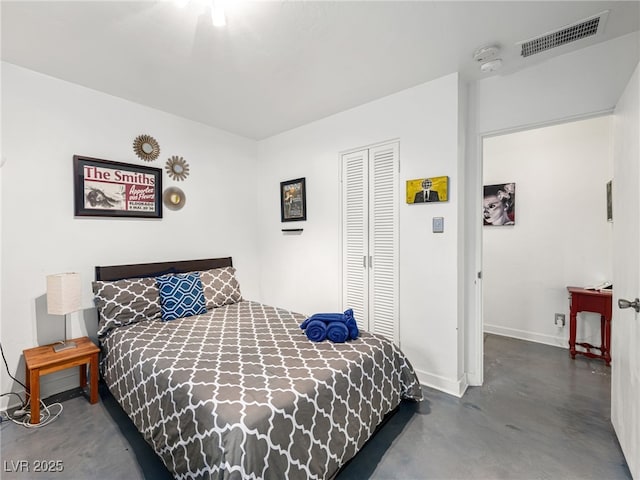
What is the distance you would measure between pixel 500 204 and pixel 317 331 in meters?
3.15

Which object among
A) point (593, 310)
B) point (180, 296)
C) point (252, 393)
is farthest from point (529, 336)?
point (180, 296)

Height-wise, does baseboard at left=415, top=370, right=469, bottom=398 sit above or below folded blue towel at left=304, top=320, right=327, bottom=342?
below

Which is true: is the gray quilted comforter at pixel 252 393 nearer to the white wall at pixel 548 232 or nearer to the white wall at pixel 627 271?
the white wall at pixel 627 271

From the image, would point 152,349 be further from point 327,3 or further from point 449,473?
point 327,3

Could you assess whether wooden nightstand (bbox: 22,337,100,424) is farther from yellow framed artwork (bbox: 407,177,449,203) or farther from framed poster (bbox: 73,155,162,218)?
yellow framed artwork (bbox: 407,177,449,203)

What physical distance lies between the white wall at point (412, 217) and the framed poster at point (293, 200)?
0.08m

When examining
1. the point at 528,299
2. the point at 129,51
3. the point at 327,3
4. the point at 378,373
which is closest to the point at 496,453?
the point at 378,373

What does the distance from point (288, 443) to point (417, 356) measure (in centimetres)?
169

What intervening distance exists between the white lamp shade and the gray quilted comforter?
0.39 m

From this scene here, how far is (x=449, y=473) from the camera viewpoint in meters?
1.63

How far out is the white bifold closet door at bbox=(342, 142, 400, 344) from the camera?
2805 mm

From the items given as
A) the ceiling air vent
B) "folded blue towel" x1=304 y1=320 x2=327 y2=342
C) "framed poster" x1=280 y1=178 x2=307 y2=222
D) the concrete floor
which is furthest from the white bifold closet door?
the ceiling air vent

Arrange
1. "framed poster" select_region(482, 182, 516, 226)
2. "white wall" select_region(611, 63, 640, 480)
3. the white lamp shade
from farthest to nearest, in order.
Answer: "framed poster" select_region(482, 182, 516, 226) < the white lamp shade < "white wall" select_region(611, 63, 640, 480)

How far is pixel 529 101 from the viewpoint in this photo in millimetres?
2322
